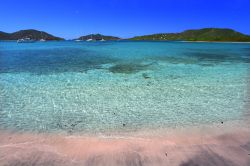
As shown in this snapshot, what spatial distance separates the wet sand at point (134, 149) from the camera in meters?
6.61

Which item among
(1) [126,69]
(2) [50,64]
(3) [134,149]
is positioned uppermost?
(3) [134,149]

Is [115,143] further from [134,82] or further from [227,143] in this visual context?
[134,82]

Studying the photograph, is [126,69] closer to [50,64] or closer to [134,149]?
[50,64]

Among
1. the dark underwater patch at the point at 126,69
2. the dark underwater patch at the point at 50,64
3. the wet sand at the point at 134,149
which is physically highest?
the wet sand at the point at 134,149

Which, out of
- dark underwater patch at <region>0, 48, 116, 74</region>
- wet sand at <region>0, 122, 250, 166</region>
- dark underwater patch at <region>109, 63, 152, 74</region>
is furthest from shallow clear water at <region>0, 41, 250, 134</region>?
dark underwater patch at <region>0, 48, 116, 74</region>

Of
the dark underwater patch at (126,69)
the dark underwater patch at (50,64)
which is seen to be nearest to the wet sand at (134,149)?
the dark underwater patch at (126,69)

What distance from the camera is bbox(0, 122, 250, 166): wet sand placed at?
661 cm

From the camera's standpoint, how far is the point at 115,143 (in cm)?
794

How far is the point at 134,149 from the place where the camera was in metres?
7.42

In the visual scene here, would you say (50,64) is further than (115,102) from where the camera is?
Yes

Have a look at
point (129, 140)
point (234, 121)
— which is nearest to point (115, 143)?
point (129, 140)

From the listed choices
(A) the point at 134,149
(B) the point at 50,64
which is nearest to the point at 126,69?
(B) the point at 50,64

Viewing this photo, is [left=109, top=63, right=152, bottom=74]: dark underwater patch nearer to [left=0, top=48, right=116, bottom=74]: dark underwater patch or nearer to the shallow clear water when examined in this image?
[left=0, top=48, right=116, bottom=74]: dark underwater patch

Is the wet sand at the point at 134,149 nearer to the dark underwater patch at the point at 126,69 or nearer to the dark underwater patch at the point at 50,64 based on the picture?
the dark underwater patch at the point at 126,69
